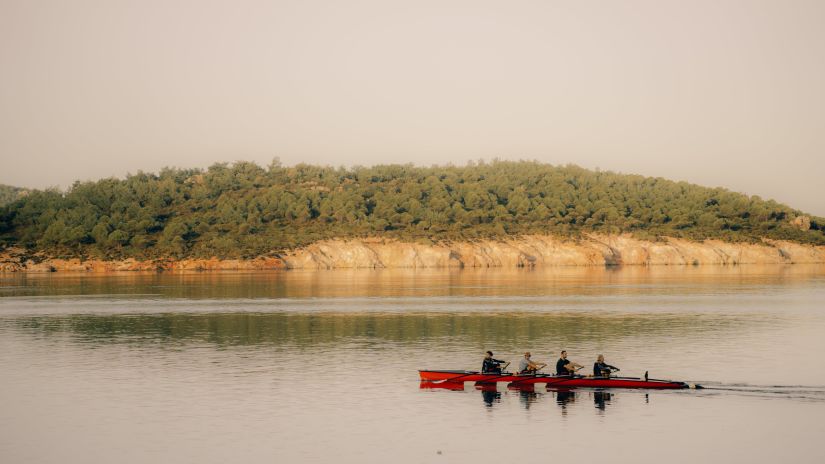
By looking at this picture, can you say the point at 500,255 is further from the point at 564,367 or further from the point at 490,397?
the point at 490,397

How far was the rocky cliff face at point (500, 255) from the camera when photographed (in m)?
176

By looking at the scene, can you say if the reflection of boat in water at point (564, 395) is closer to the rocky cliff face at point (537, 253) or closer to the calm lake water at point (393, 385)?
the calm lake water at point (393, 385)

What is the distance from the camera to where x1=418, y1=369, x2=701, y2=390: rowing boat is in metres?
34.5

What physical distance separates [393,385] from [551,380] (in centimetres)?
669

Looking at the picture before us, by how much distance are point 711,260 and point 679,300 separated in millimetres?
110313

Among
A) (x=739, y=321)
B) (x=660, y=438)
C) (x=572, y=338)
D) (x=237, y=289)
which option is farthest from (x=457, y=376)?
(x=237, y=289)

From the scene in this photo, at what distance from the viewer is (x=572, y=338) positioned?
53375 millimetres

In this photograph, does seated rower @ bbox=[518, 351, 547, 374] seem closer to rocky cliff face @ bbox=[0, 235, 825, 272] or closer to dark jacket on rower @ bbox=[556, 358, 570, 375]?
dark jacket on rower @ bbox=[556, 358, 570, 375]

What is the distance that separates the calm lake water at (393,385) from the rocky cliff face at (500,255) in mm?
96336

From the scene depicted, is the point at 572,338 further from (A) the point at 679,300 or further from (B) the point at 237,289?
(B) the point at 237,289

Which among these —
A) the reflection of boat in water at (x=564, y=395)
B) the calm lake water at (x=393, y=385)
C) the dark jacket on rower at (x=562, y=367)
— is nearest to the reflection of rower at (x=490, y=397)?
the calm lake water at (x=393, y=385)

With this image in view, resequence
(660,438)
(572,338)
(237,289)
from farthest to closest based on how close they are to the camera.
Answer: (237,289), (572,338), (660,438)

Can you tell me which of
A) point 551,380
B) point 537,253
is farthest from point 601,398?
point 537,253

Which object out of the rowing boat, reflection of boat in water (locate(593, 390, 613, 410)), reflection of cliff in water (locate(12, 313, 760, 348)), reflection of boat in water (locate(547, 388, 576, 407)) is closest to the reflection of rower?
the rowing boat
